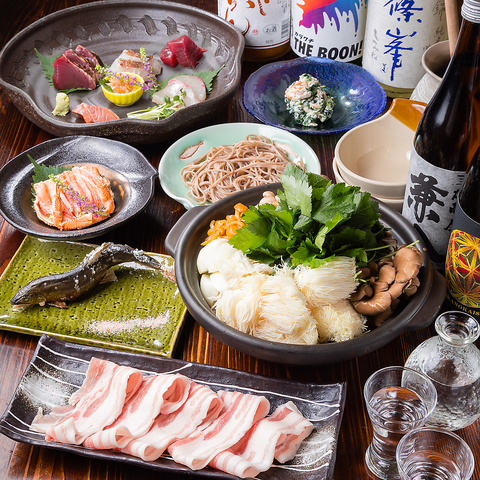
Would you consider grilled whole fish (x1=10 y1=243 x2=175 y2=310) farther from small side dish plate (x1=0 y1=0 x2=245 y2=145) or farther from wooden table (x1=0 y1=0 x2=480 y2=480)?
small side dish plate (x1=0 y1=0 x2=245 y2=145)

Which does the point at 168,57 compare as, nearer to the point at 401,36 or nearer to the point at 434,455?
the point at 401,36

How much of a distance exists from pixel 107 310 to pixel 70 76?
1300 mm

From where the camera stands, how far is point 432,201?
4.43ft

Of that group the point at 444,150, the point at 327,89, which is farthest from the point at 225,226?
the point at 327,89

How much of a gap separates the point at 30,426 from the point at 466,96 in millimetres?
1361

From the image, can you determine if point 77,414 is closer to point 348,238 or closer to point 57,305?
point 57,305

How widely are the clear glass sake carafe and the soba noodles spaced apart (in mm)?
938

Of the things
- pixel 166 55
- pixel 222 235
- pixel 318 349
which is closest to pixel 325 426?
pixel 318 349

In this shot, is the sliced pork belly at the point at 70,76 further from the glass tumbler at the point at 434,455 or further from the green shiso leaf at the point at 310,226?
the glass tumbler at the point at 434,455

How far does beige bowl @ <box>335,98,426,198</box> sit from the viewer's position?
1855 millimetres

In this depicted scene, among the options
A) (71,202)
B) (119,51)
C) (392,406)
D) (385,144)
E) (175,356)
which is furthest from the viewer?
(119,51)

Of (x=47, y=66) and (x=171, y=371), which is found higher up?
(x=47, y=66)

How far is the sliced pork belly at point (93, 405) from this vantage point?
3.72ft

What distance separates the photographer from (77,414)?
1.19 metres
